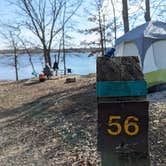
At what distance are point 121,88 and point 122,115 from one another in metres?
0.16

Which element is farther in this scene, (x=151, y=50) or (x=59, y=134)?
(x=151, y=50)

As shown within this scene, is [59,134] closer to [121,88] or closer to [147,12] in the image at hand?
→ [121,88]

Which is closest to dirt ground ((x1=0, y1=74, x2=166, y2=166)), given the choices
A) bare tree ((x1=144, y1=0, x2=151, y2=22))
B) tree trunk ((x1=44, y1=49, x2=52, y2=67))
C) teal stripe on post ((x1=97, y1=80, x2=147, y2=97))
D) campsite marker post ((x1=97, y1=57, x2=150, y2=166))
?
campsite marker post ((x1=97, y1=57, x2=150, y2=166))

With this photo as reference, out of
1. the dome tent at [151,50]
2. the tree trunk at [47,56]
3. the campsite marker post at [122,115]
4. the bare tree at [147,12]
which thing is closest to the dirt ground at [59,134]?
the dome tent at [151,50]

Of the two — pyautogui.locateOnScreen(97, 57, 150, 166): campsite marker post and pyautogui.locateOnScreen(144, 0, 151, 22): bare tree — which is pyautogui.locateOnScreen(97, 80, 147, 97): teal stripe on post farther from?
pyautogui.locateOnScreen(144, 0, 151, 22): bare tree

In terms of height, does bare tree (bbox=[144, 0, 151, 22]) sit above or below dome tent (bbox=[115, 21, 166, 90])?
above

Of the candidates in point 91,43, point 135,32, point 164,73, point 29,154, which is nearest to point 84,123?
point 29,154

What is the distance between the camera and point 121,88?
6.91 feet

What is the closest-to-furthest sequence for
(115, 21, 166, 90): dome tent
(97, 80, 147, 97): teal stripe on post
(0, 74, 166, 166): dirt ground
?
(97, 80, 147, 97): teal stripe on post → (0, 74, 166, 166): dirt ground → (115, 21, 166, 90): dome tent

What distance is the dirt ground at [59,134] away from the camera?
5039mm

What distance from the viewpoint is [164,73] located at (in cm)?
1027

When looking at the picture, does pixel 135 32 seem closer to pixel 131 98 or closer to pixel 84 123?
pixel 84 123

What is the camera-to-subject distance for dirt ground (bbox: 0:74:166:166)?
16.5 ft

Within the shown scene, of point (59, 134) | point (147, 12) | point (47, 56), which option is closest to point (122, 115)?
point (59, 134)
